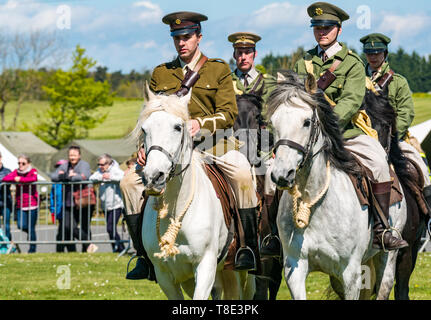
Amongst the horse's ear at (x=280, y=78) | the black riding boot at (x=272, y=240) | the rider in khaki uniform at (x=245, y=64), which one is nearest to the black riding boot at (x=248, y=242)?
the black riding boot at (x=272, y=240)

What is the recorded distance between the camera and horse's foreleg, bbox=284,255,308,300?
730 cm

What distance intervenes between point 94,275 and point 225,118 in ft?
22.5

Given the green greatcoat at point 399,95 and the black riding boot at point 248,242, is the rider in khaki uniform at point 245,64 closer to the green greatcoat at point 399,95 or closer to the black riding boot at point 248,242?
the green greatcoat at point 399,95

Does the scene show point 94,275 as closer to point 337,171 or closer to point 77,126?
point 337,171

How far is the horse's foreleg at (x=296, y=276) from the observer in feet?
23.9

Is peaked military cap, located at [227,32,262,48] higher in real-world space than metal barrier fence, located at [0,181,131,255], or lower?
higher

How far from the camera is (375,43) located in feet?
35.1

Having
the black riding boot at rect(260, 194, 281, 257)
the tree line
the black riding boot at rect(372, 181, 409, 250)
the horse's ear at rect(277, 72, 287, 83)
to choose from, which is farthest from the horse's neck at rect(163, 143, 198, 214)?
the tree line

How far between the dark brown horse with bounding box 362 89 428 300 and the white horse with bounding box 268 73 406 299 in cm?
195

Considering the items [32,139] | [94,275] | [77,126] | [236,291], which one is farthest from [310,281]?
[77,126]

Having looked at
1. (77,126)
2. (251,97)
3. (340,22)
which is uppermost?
(340,22)

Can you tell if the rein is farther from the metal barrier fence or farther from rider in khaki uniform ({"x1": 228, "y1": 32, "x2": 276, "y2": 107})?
the metal barrier fence

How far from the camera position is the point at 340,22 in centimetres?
873

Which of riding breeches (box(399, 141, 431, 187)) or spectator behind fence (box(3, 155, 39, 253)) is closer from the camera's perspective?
riding breeches (box(399, 141, 431, 187))
